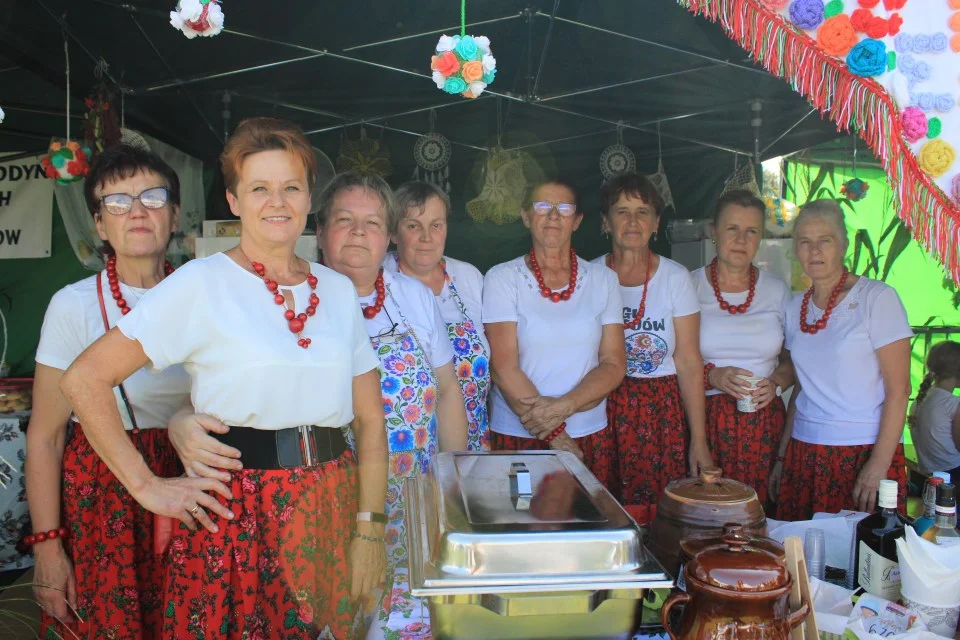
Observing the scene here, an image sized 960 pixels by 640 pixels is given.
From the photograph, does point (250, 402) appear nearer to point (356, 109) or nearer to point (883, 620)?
point (883, 620)

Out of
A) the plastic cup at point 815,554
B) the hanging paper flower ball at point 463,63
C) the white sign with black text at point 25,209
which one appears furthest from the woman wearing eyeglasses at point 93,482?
the white sign with black text at point 25,209

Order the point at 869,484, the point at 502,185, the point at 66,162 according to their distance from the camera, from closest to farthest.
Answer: the point at 869,484 → the point at 66,162 → the point at 502,185

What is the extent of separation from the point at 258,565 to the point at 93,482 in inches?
23.9

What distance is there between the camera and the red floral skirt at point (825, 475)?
9.02 ft

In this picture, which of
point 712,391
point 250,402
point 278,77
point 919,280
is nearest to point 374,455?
point 250,402

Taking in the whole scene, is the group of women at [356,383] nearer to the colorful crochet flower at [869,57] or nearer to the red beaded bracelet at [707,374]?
the red beaded bracelet at [707,374]

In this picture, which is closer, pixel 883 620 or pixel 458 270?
pixel 883 620

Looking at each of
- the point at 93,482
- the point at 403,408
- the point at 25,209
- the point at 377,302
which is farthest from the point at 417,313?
the point at 25,209

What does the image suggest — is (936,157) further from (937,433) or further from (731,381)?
(937,433)

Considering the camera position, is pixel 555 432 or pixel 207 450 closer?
pixel 207 450

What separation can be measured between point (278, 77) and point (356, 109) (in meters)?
0.96

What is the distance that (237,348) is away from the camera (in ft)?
4.93

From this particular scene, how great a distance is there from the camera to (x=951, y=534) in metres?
1.41

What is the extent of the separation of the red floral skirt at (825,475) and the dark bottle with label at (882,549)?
1334 millimetres
